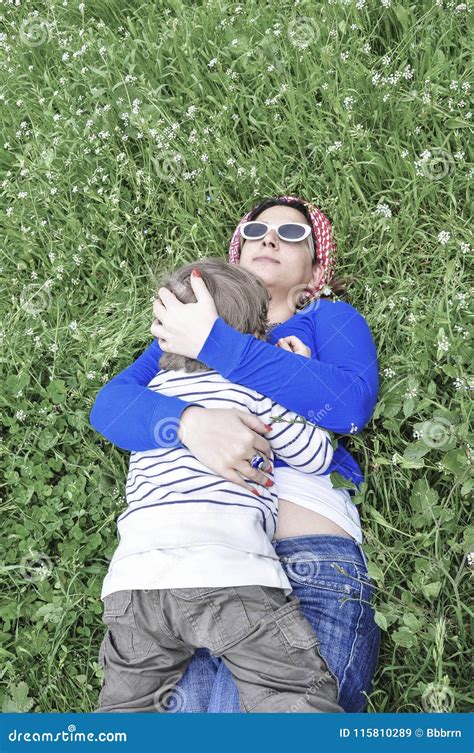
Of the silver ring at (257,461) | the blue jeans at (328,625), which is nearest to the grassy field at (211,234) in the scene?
the blue jeans at (328,625)

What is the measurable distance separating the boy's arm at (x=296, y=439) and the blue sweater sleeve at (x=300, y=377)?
0.05m

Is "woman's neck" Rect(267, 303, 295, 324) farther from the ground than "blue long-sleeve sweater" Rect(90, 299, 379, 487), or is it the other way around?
"blue long-sleeve sweater" Rect(90, 299, 379, 487)

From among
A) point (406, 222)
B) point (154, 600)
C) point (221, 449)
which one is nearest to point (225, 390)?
point (221, 449)

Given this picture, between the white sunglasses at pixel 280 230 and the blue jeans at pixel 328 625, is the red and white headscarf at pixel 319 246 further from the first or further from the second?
the blue jeans at pixel 328 625

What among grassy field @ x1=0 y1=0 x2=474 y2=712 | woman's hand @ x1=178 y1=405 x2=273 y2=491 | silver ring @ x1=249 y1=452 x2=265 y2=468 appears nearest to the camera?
woman's hand @ x1=178 y1=405 x2=273 y2=491

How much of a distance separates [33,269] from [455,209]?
95.1 inches

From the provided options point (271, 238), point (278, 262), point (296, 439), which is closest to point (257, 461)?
point (296, 439)

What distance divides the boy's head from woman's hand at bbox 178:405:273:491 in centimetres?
30

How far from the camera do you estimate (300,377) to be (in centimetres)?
266

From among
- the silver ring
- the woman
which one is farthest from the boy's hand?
the silver ring

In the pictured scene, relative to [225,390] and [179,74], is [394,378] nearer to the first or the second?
[225,390]

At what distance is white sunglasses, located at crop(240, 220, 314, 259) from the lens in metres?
3.39

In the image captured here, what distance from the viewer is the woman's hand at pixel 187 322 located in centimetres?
268

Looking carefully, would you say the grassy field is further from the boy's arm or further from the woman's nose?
the woman's nose
